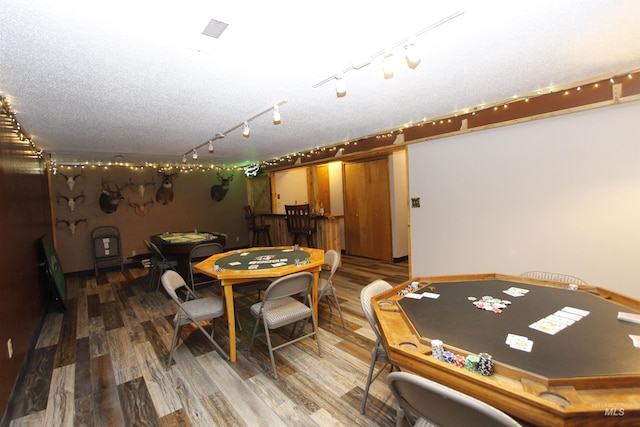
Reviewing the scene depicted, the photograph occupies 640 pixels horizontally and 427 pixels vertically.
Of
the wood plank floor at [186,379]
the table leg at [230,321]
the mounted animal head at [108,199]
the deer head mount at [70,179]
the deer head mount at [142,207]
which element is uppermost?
the deer head mount at [70,179]

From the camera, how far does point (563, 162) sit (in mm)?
3203

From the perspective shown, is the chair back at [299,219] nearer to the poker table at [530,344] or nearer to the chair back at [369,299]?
the chair back at [369,299]

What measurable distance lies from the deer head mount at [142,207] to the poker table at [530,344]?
7.15 meters

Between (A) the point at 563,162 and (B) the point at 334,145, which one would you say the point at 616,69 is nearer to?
(A) the point at 563,162

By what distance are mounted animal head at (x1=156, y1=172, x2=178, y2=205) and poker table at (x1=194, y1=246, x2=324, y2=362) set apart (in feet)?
15.1

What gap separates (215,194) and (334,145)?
424cm

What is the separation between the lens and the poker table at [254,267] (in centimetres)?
280

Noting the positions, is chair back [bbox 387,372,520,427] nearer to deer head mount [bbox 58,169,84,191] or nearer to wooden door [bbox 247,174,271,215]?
wooden door [bbox 247,174,271,215]

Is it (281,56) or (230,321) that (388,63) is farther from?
(230,321)

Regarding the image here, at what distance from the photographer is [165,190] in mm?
7508

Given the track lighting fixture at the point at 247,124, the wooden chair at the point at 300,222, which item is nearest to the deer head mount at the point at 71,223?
the track lighting fixture at the point at 247,124

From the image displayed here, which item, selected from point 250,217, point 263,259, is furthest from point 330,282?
point 250,217

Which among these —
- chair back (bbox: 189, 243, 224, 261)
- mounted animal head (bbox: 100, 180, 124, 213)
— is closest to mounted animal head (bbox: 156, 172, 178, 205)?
mounted animal head (bbox: 100, 180, 124, 213)

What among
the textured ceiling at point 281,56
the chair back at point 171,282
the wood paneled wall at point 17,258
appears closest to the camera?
the textured ceiling at point 281,56
